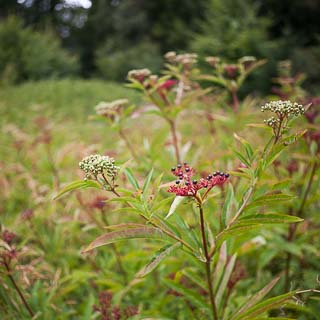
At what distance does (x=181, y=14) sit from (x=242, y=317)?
16209 mm

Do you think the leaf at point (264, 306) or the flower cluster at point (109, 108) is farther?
the flower cluster at point (109, 108)

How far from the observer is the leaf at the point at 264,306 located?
889 mm

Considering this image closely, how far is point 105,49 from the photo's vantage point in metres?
15.2

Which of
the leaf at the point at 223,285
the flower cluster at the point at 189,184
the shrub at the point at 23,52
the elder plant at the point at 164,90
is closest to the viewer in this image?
the flower cluster at the point at 189,184

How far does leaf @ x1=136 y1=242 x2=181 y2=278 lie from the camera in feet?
2.64

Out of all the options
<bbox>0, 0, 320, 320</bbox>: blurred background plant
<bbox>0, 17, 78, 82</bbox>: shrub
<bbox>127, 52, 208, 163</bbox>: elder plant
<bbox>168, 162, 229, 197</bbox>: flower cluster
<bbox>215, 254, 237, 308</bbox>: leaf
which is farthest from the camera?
<bbox>0, 17, 78, 82</bbox>: shrub

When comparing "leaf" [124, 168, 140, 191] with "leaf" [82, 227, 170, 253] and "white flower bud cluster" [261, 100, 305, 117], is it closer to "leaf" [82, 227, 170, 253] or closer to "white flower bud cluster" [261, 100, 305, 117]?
"leaf" [82, 227, 170, 253]

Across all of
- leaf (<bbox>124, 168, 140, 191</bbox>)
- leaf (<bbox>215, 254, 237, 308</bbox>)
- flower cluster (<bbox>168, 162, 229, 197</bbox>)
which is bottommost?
leaf (<bbox>215, 254, 237, 308</bbox>)

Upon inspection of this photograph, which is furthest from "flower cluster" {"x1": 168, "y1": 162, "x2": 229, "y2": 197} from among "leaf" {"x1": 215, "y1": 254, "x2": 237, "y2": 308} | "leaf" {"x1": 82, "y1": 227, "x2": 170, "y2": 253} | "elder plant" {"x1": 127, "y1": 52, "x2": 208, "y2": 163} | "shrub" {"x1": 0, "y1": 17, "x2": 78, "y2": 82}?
"shrub" {"x1": 0, "y1": 17, "x2": 78, "y2": 82}

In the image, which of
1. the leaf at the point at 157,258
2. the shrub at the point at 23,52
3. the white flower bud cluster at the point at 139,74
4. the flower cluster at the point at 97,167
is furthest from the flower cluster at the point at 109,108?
the shrub at the point at 23,52

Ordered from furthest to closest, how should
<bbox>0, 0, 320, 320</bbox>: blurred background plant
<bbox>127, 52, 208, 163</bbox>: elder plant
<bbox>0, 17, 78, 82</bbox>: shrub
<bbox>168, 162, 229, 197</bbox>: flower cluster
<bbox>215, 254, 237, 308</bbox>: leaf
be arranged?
<bbox>0, 17, 78, 82</bbox>: shrub
<bbox>127, 52, 208, 163</bbox>: elder plant
<bbox>0, 0, 320, 320</bbox>: blurred background plant
<bbox>215, 254, 237, 308</bbox>: leaf
<bbox>168, 162, 229, 197</bbox>: flower cluster

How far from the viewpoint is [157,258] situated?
831 mm

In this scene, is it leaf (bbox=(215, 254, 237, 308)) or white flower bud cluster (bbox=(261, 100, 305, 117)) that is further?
leaf (bbox=(215, 254, 237, 308))

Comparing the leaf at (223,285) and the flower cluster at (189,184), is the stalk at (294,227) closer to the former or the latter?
the leaf at (223,285)
